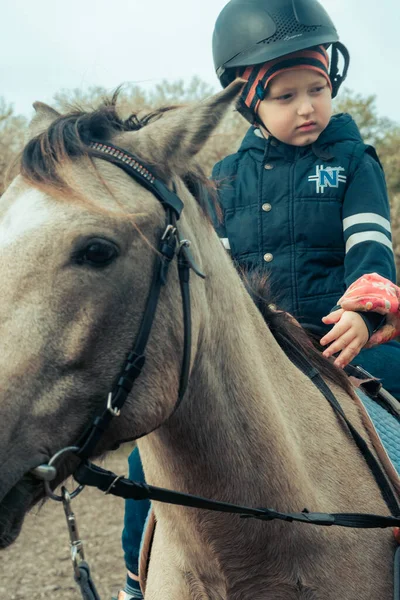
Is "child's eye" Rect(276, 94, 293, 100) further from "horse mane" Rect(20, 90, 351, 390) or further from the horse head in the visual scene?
the horse head

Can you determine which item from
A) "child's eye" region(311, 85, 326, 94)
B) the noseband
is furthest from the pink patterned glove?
"child's eye" region(311, 85, 326, 94)

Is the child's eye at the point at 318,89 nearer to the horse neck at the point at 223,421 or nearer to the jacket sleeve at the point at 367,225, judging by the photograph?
the jacket sleeve at the point at 367,225

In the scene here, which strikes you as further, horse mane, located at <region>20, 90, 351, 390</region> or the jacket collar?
the jacket collar

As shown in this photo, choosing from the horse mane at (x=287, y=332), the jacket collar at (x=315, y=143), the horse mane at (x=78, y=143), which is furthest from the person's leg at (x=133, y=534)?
the jacket collar at (x=315, y=143)

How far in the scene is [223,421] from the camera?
2.08 meters

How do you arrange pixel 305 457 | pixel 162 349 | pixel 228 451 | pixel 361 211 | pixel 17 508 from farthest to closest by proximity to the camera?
1. pixel 361 211
2. pixel 305 457
3. pixel 228 451
4. pixel 162 349
5. pixel 17 508

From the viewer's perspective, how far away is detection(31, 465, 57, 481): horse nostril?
1678 mm

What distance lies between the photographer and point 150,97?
14.0 metres

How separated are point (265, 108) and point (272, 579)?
201 centimetres

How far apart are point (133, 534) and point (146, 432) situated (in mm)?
1490

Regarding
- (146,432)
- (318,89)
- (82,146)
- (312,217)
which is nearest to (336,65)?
(318,89)

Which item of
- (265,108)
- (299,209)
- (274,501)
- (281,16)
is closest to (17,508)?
(274,501)

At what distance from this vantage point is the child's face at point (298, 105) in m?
3.04

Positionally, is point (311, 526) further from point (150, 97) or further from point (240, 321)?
point (150, 97)
